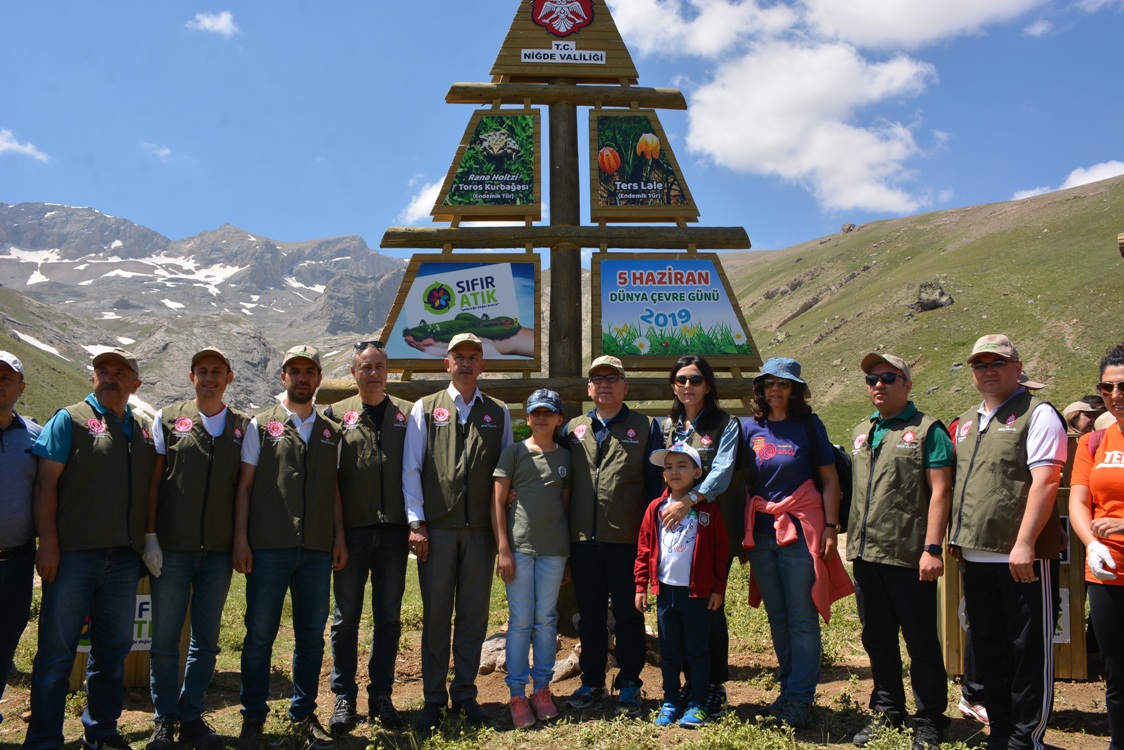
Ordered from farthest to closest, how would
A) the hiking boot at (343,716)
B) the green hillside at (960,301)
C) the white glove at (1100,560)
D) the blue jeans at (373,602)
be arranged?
the green hillside at (960,301) → the blue jeans at (373,602) → the hiking boot at (343,716) → the white glove at (1100,560)

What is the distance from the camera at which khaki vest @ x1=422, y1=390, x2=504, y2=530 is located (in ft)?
17.8

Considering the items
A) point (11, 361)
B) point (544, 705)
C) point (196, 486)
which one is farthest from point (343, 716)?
point (11, 361)

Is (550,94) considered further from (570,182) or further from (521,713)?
(521,713)

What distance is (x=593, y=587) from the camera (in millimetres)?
5566

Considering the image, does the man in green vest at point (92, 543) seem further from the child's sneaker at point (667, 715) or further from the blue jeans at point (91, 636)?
the child's sneaker at point (667, 715)

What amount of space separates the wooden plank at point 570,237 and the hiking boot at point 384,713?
4356 mm

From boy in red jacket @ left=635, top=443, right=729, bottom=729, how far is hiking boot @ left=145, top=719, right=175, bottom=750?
2.95m

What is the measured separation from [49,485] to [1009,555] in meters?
5.36

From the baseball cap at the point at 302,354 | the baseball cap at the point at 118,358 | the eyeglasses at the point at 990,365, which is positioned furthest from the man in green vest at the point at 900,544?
the baseball cap at the point at 118,358

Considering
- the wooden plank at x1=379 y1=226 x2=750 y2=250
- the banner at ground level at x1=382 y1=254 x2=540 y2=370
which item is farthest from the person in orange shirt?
the banner at ground level at x1=382 y1=254 x2=540 y2=370

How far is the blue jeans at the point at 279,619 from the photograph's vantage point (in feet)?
16.9

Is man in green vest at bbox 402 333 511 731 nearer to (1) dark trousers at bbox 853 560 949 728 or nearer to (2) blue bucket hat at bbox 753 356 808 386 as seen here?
(2) blue bucket hat at bbox 753 356 808 386

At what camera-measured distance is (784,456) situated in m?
5.14

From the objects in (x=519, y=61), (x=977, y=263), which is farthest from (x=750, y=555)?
(x=977, y=263)
